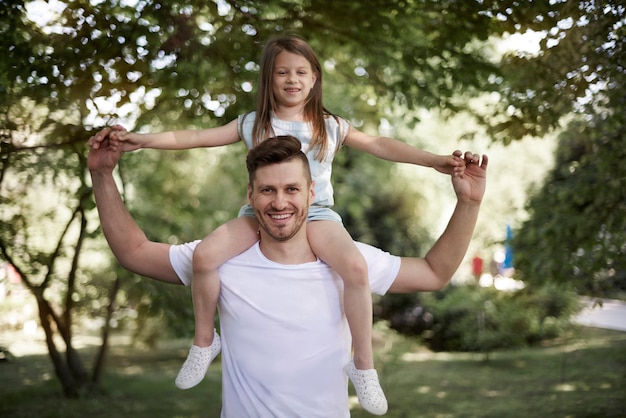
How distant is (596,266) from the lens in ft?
17.5

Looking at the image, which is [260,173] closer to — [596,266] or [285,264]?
[285,264]

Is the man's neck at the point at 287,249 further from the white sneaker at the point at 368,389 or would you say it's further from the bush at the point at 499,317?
the bush at the point at 499,317

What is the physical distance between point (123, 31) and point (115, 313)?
3607 millimetres

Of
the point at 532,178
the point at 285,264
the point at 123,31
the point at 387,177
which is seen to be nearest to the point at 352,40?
the point at 123,31

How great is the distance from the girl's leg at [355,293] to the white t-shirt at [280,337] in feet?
0.24

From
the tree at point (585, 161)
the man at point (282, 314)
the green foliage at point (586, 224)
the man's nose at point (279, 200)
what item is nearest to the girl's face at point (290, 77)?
the man at point (282, 314)

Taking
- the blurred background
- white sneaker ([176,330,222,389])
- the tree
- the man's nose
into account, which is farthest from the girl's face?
the tree

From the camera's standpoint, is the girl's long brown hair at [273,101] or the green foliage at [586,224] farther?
the green foliage at [586,224]

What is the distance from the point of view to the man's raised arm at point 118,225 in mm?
2430

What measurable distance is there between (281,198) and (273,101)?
0.50 meters

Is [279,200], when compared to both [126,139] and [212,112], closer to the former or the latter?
[126,139]

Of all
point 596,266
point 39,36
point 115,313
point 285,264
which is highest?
point 39,36

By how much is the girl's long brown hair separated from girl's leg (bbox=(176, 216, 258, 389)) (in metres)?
0.34

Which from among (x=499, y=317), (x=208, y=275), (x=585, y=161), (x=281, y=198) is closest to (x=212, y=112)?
(x=208, y=275)
